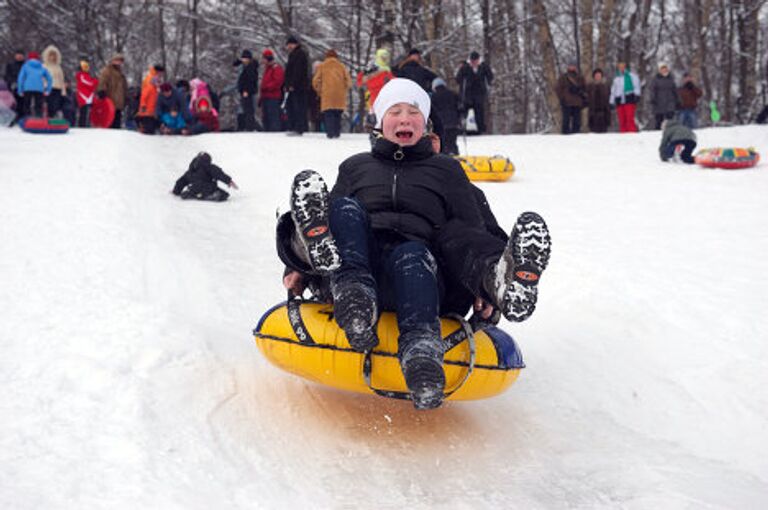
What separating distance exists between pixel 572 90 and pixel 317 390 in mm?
13463

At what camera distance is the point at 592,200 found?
27.4ft

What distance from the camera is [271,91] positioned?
45.0 ft

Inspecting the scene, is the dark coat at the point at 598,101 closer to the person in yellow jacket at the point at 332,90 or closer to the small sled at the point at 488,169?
the person in yellow jacket at the point at 332,90

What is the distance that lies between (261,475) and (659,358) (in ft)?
7.35

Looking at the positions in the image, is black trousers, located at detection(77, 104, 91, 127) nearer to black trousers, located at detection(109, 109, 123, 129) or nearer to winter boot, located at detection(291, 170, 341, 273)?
black trousers, located at detection(109, 109, 123, 129)

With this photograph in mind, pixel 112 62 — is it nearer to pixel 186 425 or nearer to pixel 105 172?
pixel 105 172

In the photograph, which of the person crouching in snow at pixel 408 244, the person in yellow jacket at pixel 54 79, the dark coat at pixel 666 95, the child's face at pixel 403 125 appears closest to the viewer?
the person crouching in snow at pixel 408 244

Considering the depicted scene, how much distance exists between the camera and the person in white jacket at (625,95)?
15.3 metres

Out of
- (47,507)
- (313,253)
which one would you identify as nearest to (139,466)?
(47,507)

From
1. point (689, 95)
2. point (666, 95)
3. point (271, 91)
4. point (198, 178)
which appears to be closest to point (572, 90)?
point (666, 95)

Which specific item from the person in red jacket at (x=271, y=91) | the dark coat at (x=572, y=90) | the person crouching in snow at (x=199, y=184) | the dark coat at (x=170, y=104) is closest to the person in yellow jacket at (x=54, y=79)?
the dark coat at (x=170, y=104)

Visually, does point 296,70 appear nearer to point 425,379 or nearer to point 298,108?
point 298,108

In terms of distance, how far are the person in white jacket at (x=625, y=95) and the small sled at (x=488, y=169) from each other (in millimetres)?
6570

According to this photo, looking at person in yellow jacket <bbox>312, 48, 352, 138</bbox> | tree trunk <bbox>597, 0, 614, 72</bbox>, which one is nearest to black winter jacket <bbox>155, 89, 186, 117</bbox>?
person in yellow jacket <bbox>312, 48, 352, 138</bbox>
